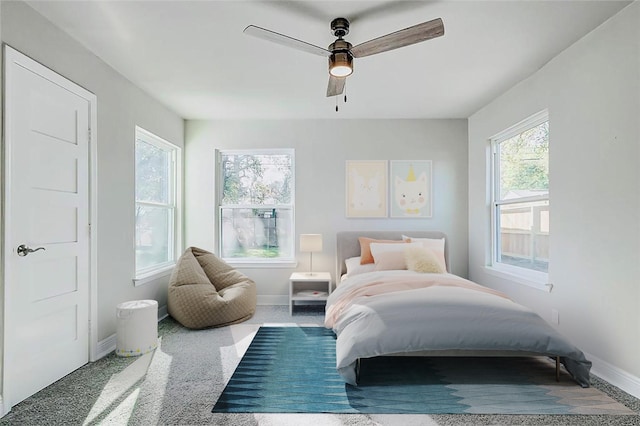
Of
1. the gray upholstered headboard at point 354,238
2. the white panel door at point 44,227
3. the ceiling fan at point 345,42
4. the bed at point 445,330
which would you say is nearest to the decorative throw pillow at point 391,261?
the gray upholstered headboard at point 354,238

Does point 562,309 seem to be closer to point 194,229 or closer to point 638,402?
point 638,402

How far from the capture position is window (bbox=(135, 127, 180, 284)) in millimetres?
4113

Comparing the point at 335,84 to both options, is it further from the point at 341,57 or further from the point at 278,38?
the point at 278,38

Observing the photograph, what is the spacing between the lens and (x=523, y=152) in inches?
155

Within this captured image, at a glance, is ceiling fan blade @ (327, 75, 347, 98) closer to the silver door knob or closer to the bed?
the bed

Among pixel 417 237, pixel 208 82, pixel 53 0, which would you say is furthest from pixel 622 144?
pixel 53 0

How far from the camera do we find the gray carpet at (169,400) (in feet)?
6.94

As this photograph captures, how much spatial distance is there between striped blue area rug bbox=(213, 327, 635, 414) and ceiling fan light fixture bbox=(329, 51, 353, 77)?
7.13ft

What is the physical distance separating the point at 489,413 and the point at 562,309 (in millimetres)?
1461

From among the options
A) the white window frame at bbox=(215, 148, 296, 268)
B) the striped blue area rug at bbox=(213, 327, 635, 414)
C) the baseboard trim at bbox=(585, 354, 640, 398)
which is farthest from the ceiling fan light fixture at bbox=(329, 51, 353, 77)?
the baseboard trim at bbox=(585, 354, 640, 398)

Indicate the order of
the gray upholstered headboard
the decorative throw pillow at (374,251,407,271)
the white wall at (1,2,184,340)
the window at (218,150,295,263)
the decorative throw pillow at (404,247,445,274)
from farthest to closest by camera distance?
the window at (218,150,295,263) < the gray upholstered headboard < the decorative throw pillow at (374,251,407,271) < the decorative throw pillow at (404,247,445,274) < the white wall at (1,2,184,340)

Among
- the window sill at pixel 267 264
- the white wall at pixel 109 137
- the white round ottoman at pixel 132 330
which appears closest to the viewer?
the white wall at pixel 109 137

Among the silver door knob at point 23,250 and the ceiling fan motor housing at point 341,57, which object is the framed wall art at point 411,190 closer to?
the ceiling fan motor housing at point 341,57

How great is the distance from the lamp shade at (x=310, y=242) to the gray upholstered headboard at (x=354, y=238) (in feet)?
1.11
